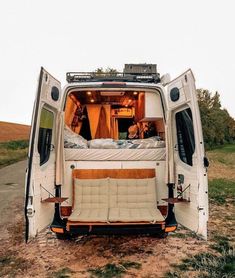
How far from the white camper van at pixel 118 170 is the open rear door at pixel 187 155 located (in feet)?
0.04

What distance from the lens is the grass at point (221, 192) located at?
827 centimetres

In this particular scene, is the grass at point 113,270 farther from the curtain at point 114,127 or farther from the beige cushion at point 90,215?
the curtain at point 114,127

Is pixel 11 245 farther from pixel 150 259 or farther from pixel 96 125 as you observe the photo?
pixel 96 125

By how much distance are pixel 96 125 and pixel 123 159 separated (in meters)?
4.19

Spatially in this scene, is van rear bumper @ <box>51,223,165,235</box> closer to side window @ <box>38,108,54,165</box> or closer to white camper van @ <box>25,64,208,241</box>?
white camper van @ <box>25,64,208,241</box>

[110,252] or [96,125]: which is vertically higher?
[96,125]

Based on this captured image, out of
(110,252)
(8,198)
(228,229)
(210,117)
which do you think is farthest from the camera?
(210,117)

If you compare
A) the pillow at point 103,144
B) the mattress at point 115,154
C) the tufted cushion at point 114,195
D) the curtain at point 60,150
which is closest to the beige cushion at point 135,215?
the tufted cushion at point 114,195

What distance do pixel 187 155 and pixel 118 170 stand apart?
1.14m

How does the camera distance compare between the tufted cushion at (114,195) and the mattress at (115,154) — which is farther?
the mattress at (115,154)

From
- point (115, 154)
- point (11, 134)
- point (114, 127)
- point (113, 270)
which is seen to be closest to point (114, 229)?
point (113, 270)

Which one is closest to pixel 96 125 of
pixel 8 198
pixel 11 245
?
pixel 8 198

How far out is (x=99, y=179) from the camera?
511cm

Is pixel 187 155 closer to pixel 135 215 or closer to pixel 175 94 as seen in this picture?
pixel 175 94
